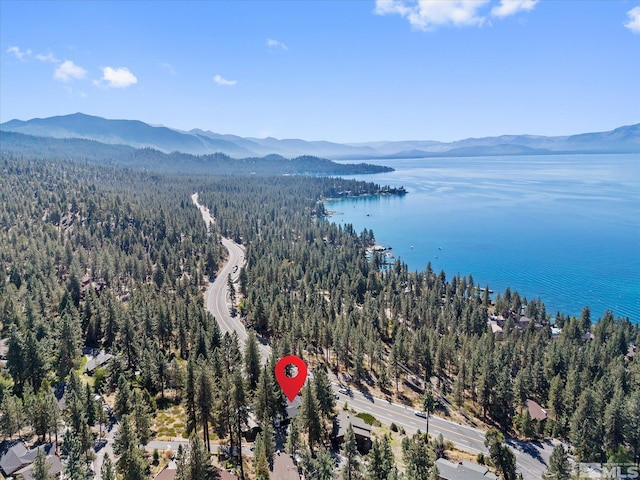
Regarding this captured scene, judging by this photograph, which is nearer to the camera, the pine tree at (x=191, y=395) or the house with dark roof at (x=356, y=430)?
the pine tree at (x=191, y=395)

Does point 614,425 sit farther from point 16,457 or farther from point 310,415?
point 16,457

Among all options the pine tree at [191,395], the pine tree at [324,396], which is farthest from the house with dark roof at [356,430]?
the pine tree at [191,395]

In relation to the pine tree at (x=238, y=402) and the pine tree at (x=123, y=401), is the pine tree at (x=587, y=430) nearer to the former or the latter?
the pine tree at (x=238, y=402)

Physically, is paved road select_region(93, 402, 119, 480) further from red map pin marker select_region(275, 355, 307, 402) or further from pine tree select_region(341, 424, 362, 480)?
pine tree select_region(341, 424, 362, 480)

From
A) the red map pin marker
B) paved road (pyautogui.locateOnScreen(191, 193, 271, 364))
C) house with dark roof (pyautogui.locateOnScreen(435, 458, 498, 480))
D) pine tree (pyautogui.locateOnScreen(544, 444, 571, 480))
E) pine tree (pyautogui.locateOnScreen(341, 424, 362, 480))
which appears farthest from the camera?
paved road (pyautogui.locateOnScreen(191, 193, 271, 364))

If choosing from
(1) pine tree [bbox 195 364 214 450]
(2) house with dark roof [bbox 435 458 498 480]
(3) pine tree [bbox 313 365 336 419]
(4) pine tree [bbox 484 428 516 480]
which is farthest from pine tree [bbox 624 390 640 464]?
(1) pine tree [bbox 195 364 214 450]

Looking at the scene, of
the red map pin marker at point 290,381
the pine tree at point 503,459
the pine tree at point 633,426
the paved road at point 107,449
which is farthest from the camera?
the red map pin marker at point 290,381

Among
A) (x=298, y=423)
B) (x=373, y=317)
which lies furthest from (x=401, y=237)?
(x=298, y=423)
